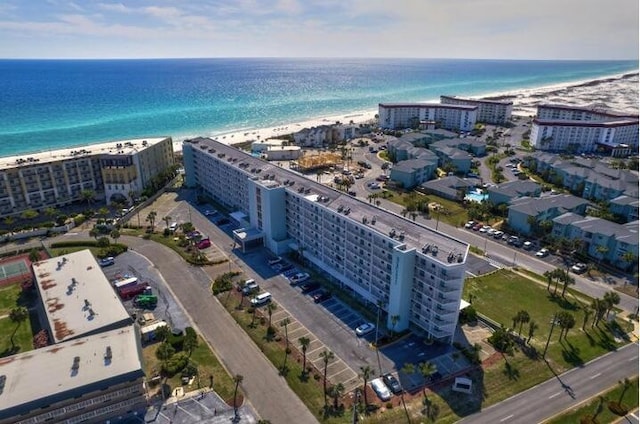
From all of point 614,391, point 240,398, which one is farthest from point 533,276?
point 240,398

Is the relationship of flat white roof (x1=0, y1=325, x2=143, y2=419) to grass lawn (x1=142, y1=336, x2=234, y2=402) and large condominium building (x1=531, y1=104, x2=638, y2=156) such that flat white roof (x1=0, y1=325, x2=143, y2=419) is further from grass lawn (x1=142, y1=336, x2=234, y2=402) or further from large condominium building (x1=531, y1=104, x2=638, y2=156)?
large condominium building (x1=531, y1=104, x2=638, y2=156)

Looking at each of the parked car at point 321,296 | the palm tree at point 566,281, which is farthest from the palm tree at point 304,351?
the palm tree at point 566,281

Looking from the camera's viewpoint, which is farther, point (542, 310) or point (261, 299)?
point (261, 299)

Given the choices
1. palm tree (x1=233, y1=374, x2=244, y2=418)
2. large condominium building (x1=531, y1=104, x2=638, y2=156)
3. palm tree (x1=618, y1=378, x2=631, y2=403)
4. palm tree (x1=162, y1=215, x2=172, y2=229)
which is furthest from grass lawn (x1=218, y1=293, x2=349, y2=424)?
large condominium building (x1=531, y1=104, x2=638, y2=156)

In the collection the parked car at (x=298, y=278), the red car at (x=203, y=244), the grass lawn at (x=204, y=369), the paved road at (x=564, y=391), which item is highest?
the red car at (x=203, y=244)

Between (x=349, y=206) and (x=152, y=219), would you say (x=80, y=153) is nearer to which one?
(x=152, y=219)

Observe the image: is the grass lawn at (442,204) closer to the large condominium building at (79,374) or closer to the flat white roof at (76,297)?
the flat white roof at (76,297)

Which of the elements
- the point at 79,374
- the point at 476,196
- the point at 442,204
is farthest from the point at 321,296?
the point at 476,196
